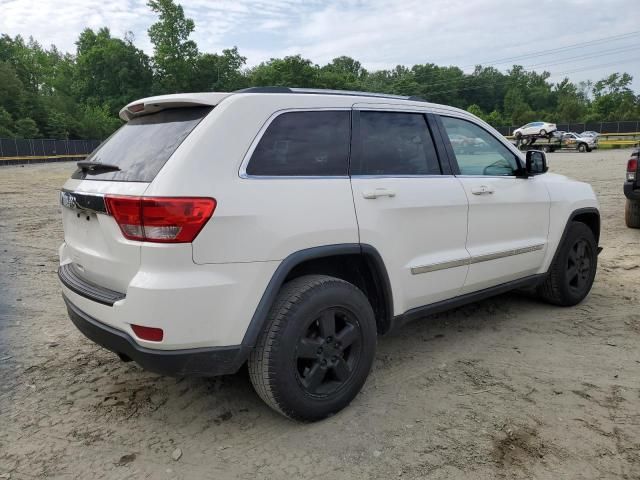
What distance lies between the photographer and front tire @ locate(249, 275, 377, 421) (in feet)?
8.57

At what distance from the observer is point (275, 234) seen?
101 inches

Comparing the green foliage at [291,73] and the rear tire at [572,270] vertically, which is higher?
the green foliage at [291,73]

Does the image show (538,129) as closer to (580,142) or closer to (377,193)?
(580,142)

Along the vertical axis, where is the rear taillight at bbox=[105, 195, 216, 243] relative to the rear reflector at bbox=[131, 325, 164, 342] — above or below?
above

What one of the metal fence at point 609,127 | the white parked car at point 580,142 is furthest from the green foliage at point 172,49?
the white parked car at point 580,142

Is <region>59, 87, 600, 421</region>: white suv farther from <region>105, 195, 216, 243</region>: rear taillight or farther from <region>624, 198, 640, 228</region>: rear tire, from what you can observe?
A: <region>624, 198, 640, 228</region>: rear tire

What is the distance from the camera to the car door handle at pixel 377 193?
2.98 meters

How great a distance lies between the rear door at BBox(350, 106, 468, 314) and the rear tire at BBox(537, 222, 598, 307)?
57.4 inches

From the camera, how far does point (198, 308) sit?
7.80 ft

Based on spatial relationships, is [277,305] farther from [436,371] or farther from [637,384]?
[637,384]

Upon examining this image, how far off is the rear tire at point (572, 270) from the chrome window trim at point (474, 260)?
0.43 metres

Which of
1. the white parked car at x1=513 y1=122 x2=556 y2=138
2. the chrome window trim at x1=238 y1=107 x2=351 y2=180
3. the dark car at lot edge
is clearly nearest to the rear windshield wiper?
the chrome window trim at x1=238 y1=107 x2=351 y2=180

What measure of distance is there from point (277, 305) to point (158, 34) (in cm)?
8381

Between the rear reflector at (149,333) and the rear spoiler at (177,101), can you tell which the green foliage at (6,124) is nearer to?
the rear spoiler at (177,101)
